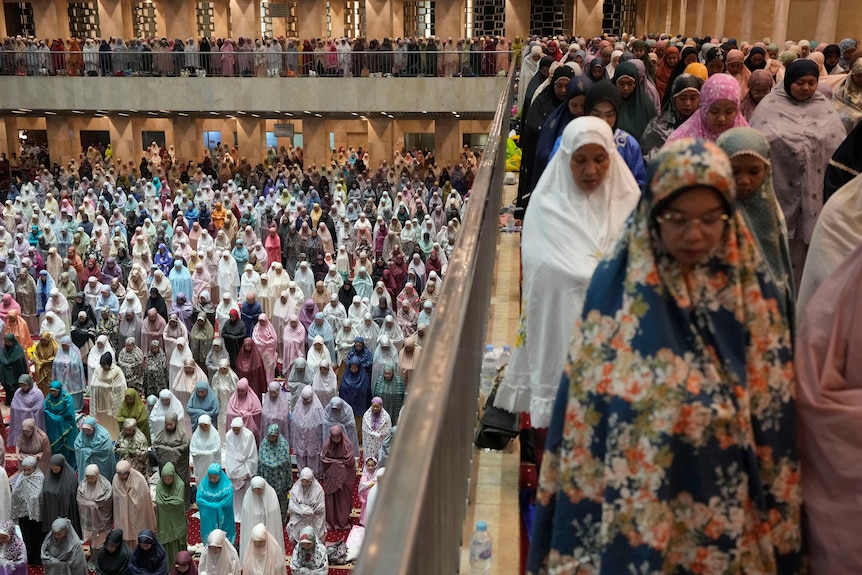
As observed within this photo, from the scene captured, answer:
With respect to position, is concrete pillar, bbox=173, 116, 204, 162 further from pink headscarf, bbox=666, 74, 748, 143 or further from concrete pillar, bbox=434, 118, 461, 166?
pink headscarf, bbox=666, 74, 748, 143

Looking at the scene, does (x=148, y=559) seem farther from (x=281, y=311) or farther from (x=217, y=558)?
(x=281, y=311)

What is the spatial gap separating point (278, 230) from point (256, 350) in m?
6.37

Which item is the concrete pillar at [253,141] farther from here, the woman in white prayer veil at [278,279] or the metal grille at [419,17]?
the woman in white prayer veil at [278,279]

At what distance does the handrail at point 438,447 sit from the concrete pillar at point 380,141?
25.7m

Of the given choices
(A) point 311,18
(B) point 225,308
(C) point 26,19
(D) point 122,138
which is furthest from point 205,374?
(C) point 26,19

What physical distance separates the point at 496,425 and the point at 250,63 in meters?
25.0

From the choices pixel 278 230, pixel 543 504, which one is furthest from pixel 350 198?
pixel 543 504

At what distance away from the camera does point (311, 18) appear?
3250 centimetres

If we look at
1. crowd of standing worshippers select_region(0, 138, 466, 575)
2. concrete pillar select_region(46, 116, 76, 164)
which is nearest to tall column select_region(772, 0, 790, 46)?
crowd of standing worshippers select_region(0, 138, 466, 575)

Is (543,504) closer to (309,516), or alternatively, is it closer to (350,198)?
(309,516)

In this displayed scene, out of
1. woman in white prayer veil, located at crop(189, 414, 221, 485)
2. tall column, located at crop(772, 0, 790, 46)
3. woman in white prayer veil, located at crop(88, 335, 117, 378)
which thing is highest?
tall column, located at crop(772, 0, 790, 46)

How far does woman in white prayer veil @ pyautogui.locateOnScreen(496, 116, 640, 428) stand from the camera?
3.08 meters

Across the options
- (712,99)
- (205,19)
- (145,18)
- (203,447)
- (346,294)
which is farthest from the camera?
(205,19)

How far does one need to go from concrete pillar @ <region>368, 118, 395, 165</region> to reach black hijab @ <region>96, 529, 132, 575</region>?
21.1m
